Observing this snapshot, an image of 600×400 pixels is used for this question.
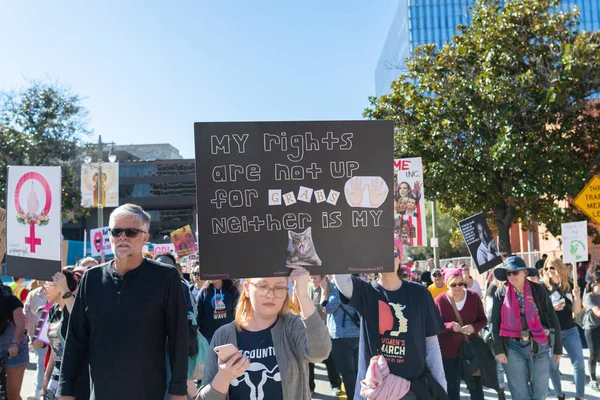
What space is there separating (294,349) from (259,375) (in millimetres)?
243

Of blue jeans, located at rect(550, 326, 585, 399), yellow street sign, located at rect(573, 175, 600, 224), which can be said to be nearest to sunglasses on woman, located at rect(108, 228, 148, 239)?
blue jeans, located at rect(550, 326, 585, 399)

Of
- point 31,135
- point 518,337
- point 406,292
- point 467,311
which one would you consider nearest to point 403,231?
point 467,311

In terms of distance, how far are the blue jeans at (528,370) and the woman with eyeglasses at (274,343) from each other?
4.19 metres

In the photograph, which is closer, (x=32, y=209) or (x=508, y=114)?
(x=32, y=209)

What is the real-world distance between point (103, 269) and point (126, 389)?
0.80 metres

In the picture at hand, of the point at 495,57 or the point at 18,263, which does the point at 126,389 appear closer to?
the point at 18,263

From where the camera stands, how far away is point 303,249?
377 centimetres

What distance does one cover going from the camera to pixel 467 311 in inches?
292

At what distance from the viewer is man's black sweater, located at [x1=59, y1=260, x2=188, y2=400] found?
3.76 m

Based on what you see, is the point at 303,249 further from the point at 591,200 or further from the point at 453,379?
the point at 591,200

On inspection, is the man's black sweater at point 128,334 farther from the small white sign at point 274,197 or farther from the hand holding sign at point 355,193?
the hand holding sign at point 355,193

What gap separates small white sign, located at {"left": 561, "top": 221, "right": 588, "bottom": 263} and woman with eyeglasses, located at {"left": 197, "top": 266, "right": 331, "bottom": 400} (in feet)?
31.6

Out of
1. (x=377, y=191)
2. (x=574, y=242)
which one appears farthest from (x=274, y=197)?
(x=574, y=242)

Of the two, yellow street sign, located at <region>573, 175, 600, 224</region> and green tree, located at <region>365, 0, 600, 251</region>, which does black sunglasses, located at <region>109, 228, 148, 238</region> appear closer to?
yellow street sign, located at <region>573, 175, 600, 224</region>
